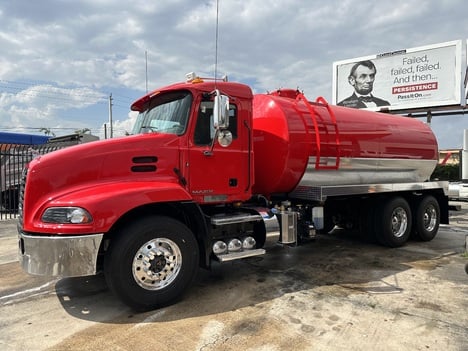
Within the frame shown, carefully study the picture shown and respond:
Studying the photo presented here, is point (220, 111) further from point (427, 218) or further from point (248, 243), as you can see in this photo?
point (427, 218)

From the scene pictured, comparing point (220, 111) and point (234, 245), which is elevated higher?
point (220, 111)

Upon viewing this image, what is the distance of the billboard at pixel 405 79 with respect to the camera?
17844 mm

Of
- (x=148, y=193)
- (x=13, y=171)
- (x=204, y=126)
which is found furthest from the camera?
(x=13, y=171)

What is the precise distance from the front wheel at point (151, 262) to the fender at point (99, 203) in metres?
0.28

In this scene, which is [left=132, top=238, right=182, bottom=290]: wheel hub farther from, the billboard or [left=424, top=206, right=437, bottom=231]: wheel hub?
the billboard

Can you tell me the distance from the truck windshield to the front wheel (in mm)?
1242

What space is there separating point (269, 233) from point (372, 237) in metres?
3.16

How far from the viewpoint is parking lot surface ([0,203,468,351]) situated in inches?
Result: 148

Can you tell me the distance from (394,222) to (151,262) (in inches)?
219

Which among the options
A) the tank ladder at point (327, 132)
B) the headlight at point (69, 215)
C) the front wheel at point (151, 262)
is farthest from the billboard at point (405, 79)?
the headlight at point (69, 215)

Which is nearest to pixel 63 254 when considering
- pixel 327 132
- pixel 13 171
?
pixel 327 132

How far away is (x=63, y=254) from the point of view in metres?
4.09

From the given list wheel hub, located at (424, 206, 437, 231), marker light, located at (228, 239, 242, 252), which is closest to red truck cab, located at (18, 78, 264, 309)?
marker light, located at (228, 239, 242, 252)

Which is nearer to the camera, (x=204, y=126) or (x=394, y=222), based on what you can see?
(x=204, y=126)
